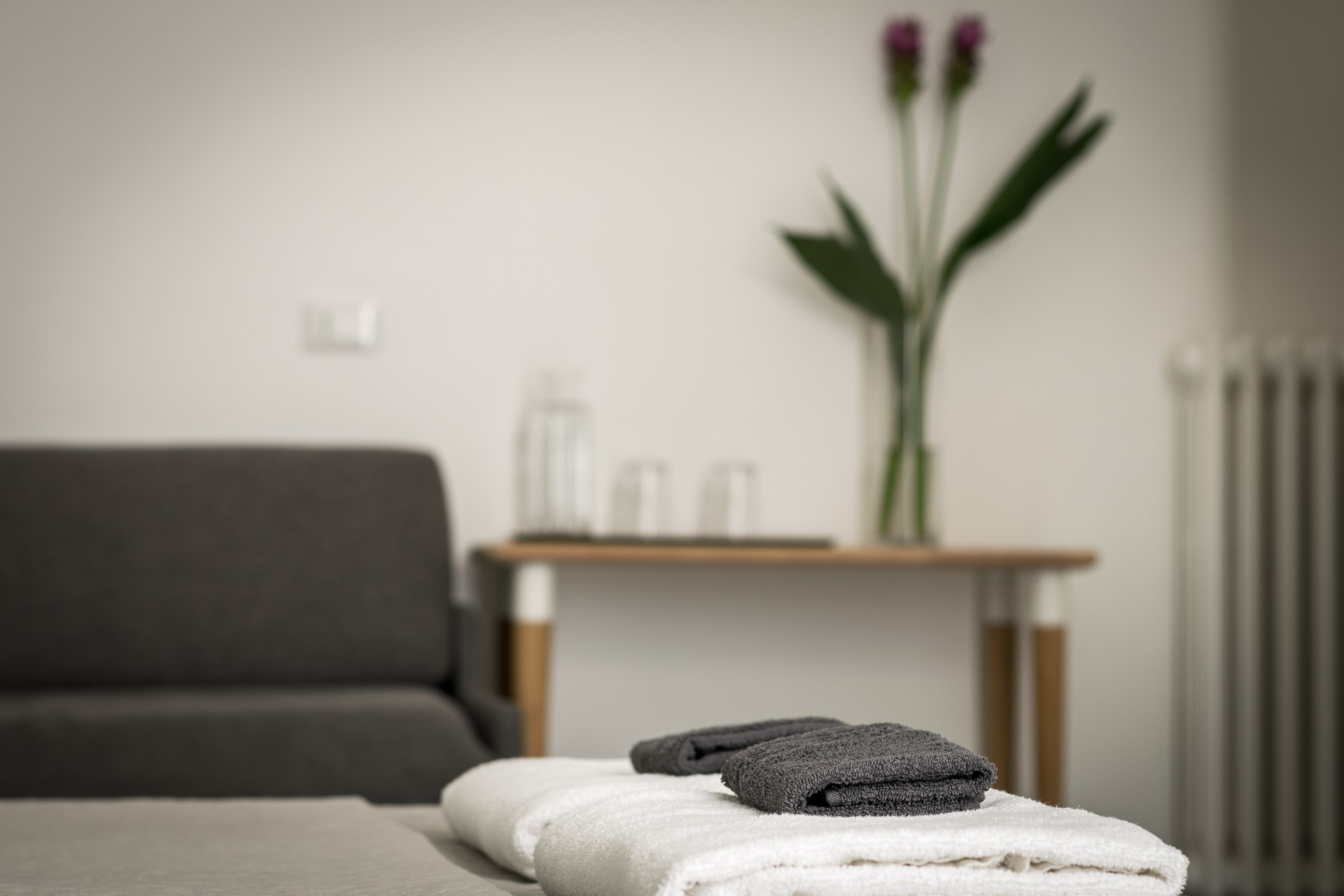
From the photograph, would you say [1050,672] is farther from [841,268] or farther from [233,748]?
[233,748]

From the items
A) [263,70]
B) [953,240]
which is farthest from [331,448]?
[953,240]

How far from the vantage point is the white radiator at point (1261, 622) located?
9.28ft

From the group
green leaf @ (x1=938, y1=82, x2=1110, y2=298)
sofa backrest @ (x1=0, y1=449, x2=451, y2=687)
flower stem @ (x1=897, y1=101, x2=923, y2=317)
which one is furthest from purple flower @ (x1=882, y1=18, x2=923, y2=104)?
sofa backrest @ (x1=0, y1=449, x2=451, y2=687)

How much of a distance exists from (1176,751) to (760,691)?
965 mm

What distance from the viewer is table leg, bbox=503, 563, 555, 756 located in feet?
8.52

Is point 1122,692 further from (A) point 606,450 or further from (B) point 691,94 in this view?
(B) point 691,94

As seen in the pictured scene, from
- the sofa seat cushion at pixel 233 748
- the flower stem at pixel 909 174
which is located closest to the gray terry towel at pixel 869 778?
the sofa seat cushion at pixel 233 748

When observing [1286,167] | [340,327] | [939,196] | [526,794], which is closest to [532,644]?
[340,327]

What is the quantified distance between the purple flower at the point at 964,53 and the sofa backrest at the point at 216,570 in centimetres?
149

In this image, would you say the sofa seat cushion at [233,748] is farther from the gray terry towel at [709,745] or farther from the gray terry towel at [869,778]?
the gray terry towel at [869,778]

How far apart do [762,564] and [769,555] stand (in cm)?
3

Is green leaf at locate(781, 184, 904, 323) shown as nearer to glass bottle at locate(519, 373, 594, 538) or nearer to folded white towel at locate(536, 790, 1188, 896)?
glass bottle at locate(519, 373, 594, 538)

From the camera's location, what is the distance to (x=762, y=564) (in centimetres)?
265

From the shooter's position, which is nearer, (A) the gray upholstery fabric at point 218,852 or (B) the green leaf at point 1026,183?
(A) the gray upholstery fabric at point 218,852
